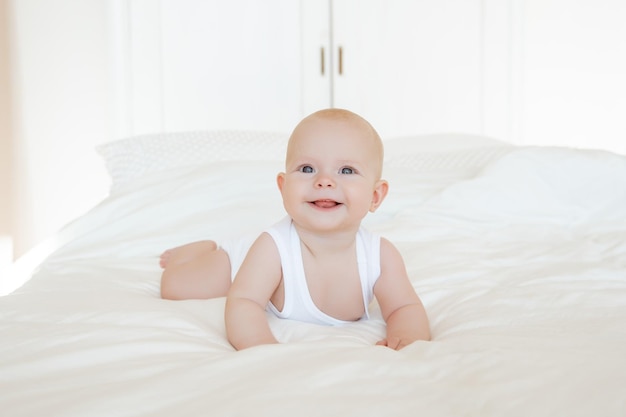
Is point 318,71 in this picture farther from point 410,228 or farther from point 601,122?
point 410,228

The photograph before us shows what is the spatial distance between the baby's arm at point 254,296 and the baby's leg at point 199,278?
0.64ft

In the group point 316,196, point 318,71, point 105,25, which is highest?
point 105,25

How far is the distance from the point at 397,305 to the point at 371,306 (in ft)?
0.40

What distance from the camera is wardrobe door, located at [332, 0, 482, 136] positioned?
3139 mm

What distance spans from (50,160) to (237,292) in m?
2.02

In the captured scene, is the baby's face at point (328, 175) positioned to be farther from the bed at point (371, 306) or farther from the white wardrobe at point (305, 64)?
the white wardrobe at point (305, 64)

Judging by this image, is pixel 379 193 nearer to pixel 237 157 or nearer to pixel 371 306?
pixel 371 306

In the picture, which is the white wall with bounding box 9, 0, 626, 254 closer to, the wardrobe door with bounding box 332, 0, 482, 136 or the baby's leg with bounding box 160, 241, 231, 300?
the wardrobe door with bounding box 332, 0, 482, 136

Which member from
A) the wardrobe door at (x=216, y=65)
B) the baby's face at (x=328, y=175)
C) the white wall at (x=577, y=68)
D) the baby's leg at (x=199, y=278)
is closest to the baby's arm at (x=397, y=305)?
the baby's face at (x=328, y=175)

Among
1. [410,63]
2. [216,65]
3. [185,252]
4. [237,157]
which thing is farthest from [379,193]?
[410,63]

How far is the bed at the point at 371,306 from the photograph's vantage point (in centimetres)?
69

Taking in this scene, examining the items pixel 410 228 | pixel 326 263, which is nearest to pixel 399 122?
pixel 410 228

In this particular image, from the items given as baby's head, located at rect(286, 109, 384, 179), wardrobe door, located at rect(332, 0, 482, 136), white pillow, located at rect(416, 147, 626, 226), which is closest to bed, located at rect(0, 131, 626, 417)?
white pillow, located at rect(416, 147, 626, 226)

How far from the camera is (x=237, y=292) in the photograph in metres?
1.06
